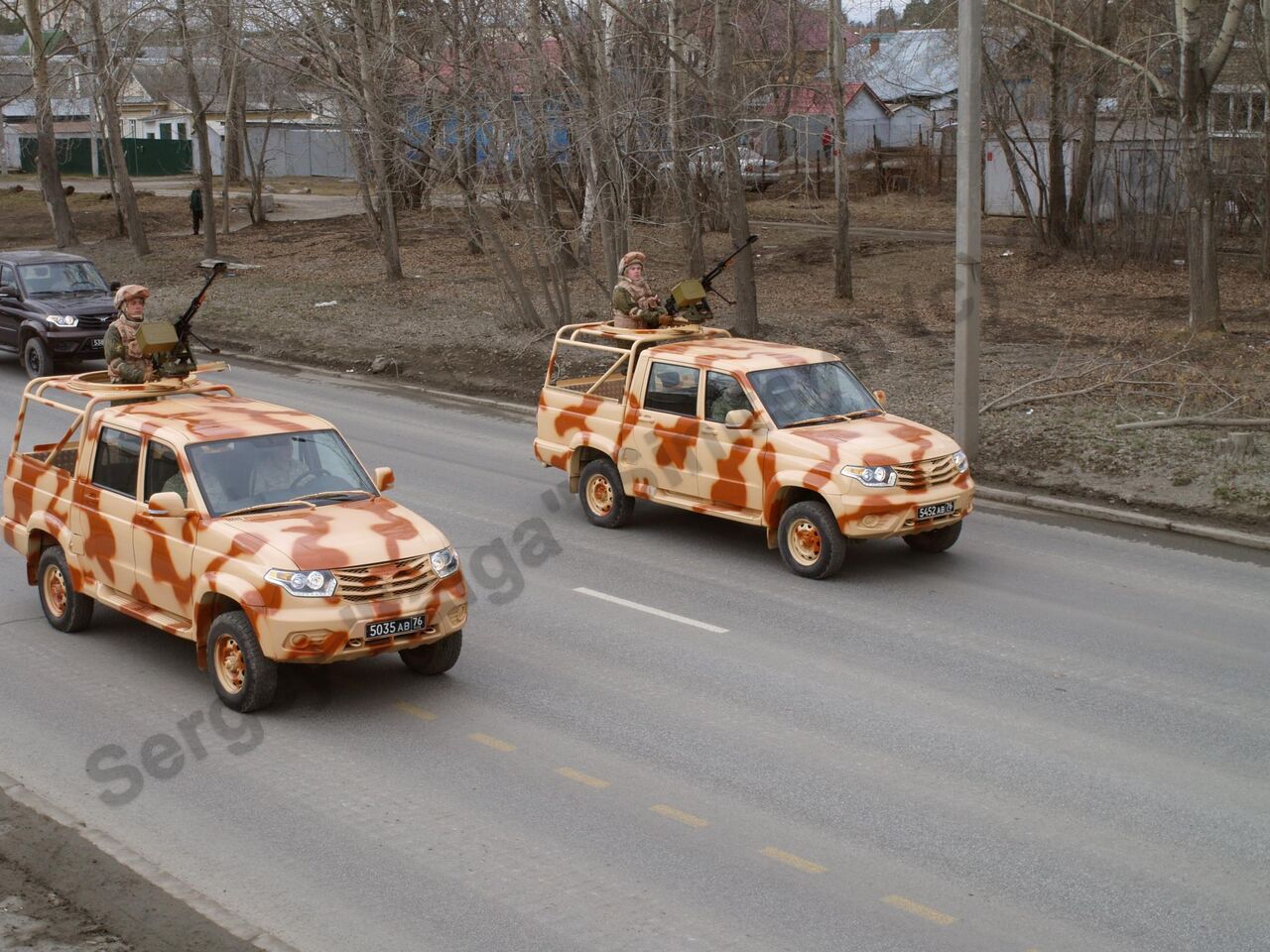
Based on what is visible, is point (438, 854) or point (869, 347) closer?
point (438, 854)

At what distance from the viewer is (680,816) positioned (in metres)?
7.93

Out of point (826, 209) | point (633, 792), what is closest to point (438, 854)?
point (633, 792)

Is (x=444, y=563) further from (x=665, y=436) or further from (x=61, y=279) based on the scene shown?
(x=61, y=279)

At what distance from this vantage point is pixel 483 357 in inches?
952

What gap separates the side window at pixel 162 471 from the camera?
33.0 ft

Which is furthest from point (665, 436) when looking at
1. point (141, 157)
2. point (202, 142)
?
point (141, 157)

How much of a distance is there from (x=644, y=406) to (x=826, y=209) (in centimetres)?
3078

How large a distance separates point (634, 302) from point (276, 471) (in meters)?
6.47

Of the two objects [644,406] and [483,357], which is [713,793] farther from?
[483,357]

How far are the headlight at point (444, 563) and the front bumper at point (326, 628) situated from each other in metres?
0.24

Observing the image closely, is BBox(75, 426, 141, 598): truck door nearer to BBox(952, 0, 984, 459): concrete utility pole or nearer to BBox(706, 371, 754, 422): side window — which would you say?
BBox(706, 371, 754, 422): side window

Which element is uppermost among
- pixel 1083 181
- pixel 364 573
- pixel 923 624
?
pixel 1083 181

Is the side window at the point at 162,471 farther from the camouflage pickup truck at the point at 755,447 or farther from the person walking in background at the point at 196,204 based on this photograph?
the person walking in background at the point at 196,204

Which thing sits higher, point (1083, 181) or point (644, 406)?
point (1083, 181)
